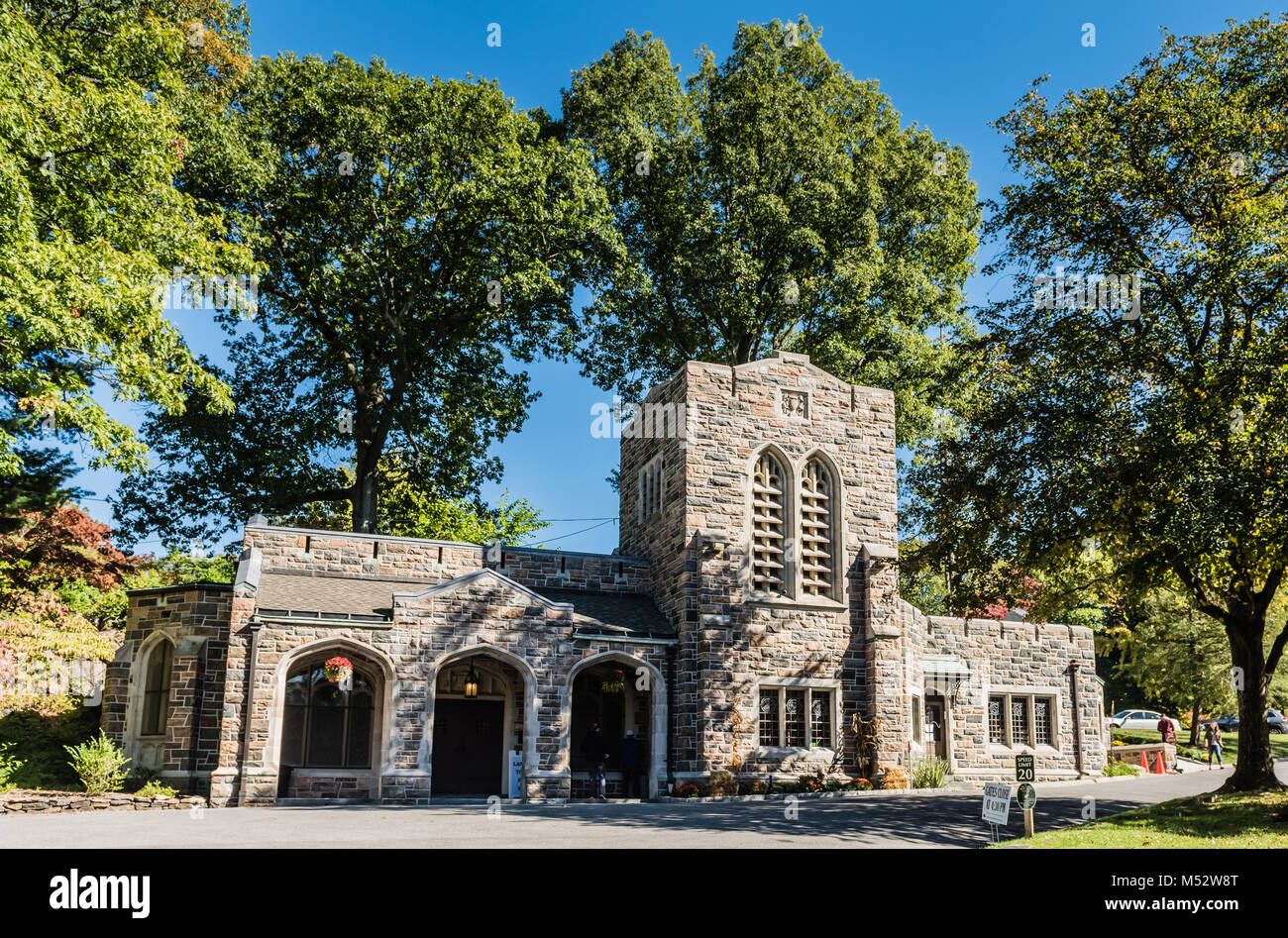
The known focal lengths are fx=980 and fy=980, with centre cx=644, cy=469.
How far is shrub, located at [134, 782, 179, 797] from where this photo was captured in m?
17.3

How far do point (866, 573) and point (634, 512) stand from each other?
6.23 m

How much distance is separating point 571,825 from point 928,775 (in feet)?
34.5

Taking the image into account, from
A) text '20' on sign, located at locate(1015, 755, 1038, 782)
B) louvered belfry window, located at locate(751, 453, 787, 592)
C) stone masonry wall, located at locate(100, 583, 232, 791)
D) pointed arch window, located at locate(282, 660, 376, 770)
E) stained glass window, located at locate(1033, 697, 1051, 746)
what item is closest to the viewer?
text '20' on sign, located at locate(1015, 755, 1038, 782)

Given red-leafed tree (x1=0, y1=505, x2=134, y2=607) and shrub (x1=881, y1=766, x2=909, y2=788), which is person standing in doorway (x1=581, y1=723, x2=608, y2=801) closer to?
shrub (x1=881, y1=766, x2=909, y2=788)

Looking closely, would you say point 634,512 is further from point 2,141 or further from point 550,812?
point 2,141

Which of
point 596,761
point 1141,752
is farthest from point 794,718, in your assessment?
point 1141,752

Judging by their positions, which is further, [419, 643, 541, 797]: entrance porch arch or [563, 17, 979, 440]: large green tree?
[563, 17, 979, 440]: large green tree

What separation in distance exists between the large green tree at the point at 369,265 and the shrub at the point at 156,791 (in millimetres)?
10951

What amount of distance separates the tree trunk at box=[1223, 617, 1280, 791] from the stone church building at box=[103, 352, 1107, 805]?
22.6ft

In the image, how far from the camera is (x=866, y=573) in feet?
73.9

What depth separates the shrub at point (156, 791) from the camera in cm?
1728

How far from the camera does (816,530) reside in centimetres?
2278

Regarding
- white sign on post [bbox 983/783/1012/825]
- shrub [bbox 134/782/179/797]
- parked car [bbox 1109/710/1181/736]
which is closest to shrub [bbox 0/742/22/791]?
shrub [bbox 134/782/179/797]
